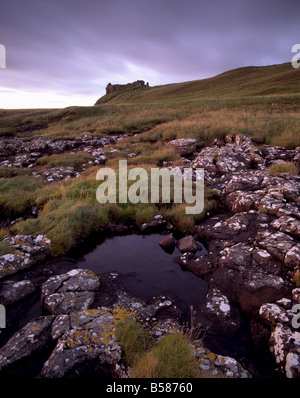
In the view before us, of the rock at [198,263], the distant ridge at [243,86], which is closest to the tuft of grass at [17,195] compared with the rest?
the rock at [198,263]

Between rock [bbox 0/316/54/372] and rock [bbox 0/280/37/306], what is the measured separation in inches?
36.7

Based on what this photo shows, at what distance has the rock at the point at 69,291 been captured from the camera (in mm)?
4574

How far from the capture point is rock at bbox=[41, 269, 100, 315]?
4.57 m

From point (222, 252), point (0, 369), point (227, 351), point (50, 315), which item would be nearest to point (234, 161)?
point (222, 252)

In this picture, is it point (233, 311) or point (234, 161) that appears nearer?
point (233, 311)

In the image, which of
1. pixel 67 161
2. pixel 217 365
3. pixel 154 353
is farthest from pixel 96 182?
pixel 217 365

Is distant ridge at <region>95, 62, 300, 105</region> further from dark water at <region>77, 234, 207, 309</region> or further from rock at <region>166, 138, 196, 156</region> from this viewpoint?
dark water at <region>77, 234, 207, 309</region>

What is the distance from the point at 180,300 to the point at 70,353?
7.88 ft

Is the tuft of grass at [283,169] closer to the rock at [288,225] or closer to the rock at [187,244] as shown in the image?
the rock at [288,225]

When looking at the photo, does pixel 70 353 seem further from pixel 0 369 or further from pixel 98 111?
pixel 98 111

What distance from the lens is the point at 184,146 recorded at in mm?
14906

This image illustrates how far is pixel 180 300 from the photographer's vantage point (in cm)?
493

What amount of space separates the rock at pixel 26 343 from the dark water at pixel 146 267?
73.7 inches

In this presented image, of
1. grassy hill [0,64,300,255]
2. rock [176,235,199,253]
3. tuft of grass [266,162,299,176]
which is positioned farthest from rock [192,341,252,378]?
tuft of grass [266,162,299,176]
